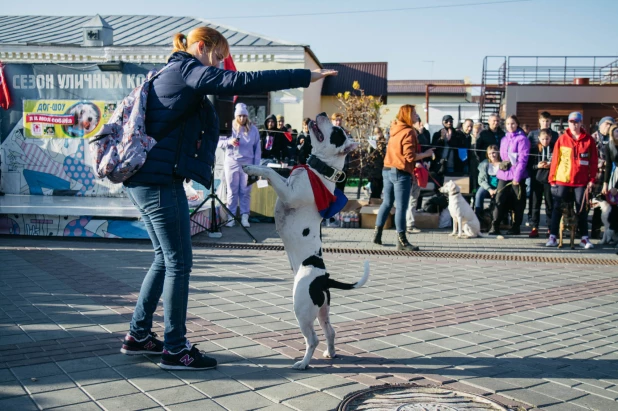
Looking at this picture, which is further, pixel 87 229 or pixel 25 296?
pixel 87 229

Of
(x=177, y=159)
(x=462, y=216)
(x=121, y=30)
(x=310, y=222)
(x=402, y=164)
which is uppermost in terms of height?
(x=121, y=30)

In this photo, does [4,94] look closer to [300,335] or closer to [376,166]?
→ [376,166]

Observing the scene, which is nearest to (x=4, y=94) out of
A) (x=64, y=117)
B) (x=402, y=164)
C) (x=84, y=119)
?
(x=64, y=117)

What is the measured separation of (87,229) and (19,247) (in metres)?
1.02

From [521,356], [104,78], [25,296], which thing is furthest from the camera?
[104,78]

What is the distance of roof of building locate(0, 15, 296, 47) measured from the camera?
23653 millimetres

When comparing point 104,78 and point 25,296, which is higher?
point 104,78

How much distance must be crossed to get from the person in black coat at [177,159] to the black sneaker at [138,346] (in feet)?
0.81

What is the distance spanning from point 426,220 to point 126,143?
8.79 meters

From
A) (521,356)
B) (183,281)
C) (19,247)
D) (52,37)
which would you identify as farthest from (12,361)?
(52,37)

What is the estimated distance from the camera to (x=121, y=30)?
2545 centimetres

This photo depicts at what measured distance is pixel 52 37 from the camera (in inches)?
974

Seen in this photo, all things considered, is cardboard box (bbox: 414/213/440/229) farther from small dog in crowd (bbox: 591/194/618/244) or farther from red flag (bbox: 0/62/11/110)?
red flag (bbox: 0/62/11/110)

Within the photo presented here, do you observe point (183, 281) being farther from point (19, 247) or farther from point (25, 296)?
point (19, 247)
